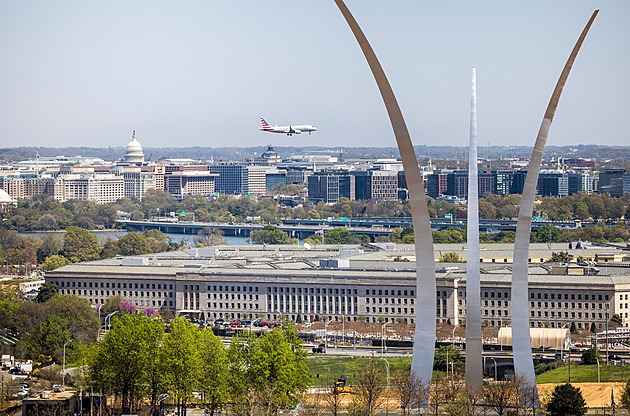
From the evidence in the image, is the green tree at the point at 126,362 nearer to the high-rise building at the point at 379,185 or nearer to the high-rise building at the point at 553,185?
the high-rise building at the point at 553,185

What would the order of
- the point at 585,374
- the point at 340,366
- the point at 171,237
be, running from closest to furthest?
the point at 585,374
the point at 340,366
the point at 171,237

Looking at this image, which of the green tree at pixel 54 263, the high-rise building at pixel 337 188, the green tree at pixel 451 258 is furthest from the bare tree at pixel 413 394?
the high-rise building at pixel 337 188

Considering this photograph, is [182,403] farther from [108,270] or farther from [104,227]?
[104,227]

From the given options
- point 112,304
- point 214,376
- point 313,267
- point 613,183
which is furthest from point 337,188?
point 214,376

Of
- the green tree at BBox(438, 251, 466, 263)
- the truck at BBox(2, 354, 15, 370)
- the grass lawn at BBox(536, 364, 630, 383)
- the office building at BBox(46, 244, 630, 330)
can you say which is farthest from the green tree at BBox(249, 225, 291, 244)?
the grass lawn at BBox(536, 364, 630, 383)

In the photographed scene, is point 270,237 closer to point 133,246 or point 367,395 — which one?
point 133,246

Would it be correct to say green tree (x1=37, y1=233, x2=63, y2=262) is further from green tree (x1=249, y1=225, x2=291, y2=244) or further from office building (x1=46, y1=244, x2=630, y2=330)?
office building (x1=46, y1=244, x2=630, y2=330)
